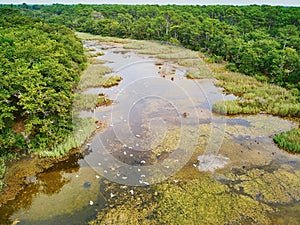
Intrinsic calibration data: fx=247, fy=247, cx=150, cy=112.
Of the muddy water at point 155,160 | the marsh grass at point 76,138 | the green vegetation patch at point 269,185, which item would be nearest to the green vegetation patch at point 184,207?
the muddy water at point 155,160

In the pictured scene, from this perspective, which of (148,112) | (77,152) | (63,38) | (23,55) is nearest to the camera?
(77,152)

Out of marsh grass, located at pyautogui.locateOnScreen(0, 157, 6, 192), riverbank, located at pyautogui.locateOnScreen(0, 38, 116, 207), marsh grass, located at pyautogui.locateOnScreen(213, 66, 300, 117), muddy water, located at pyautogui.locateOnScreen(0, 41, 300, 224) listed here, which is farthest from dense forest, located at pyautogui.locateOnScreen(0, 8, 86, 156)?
marsh grass, located at pyautogui.locateOnScreen(213, 66, 300, 117)

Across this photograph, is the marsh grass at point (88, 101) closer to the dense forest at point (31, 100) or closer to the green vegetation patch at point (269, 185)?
the dense forest at point (31, 100)

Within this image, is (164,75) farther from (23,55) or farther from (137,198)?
(137,198)

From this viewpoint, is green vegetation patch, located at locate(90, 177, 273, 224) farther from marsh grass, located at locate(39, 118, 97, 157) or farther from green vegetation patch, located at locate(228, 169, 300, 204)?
marsh grass, located at locate(39, 118, 97, 157)

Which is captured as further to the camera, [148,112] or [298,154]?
[148,112]

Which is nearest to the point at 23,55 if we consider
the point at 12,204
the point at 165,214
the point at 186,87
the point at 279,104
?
the point at 12,204

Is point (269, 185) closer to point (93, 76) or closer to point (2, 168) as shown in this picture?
point (2, 168)

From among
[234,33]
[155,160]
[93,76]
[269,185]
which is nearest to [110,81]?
[93,76]
